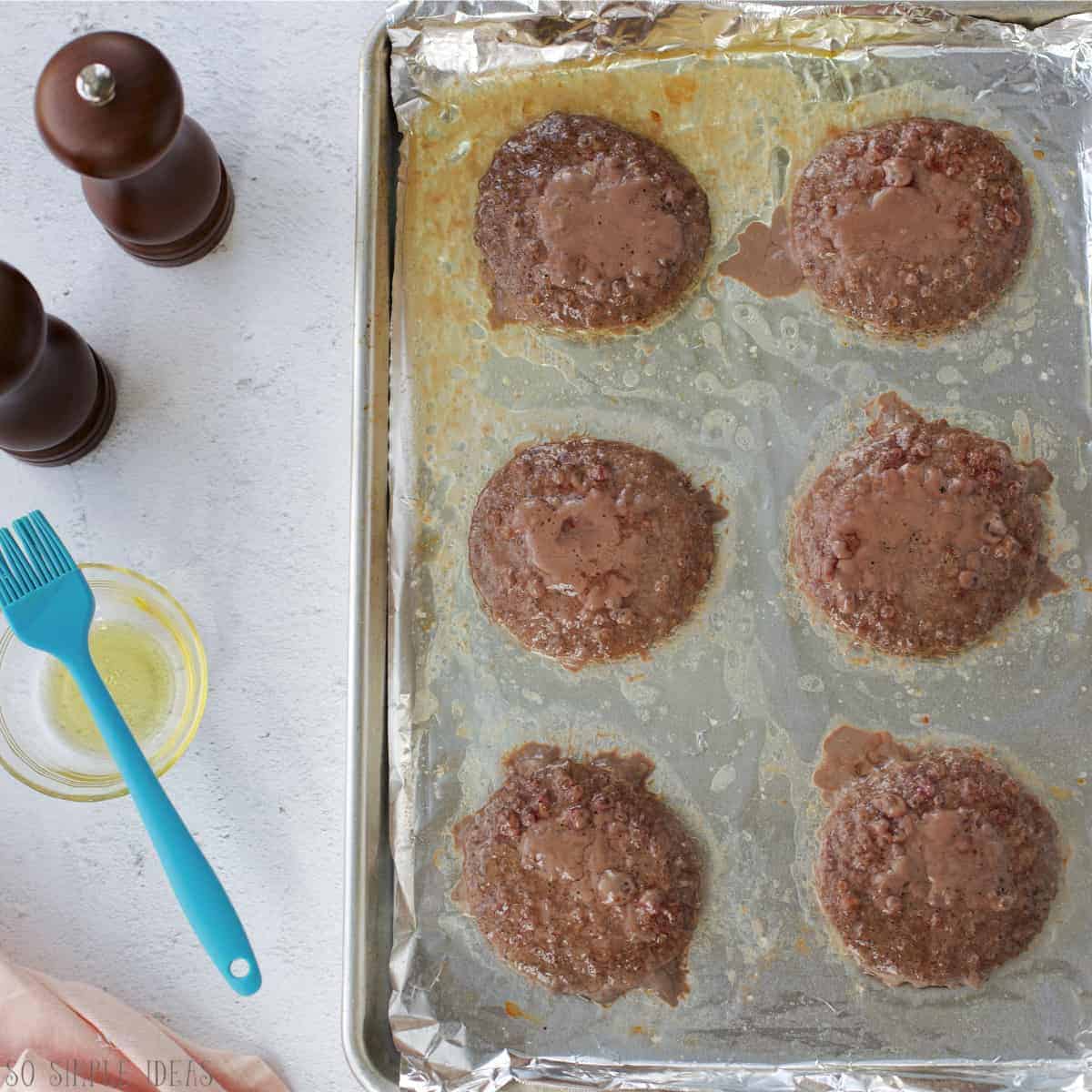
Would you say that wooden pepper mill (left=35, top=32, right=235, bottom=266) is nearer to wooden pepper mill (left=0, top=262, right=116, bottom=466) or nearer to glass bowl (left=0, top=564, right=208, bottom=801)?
wooden pepper mill (left=0, top=262, right=116, bottom=466)

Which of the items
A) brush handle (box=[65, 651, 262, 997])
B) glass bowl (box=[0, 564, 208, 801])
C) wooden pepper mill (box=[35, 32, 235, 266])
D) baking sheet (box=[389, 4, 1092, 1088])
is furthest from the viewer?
glass bowl (box=[0, 564, 208, 801])

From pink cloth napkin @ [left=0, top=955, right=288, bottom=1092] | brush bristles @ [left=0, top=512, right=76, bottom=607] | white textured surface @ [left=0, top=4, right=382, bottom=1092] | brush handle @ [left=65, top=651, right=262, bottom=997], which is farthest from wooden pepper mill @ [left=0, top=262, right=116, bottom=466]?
pink cloth napkin @ [left=0, top=955, right=288, bottom=1092]

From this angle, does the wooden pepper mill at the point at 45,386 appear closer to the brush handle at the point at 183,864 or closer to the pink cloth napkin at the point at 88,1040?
the brush handle at the point at 183,864

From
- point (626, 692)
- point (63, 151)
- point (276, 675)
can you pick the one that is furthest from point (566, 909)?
Result: point (63, 151)

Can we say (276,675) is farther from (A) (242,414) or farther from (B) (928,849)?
(B) (928,849)

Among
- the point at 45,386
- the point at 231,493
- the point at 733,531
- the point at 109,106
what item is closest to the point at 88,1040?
the point at 231,493

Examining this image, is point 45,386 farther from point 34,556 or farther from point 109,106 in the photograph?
point 109,106

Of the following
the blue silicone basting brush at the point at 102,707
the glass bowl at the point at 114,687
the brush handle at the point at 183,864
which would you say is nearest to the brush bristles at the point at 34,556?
the blue silicone basting brush at the point at 102,707
